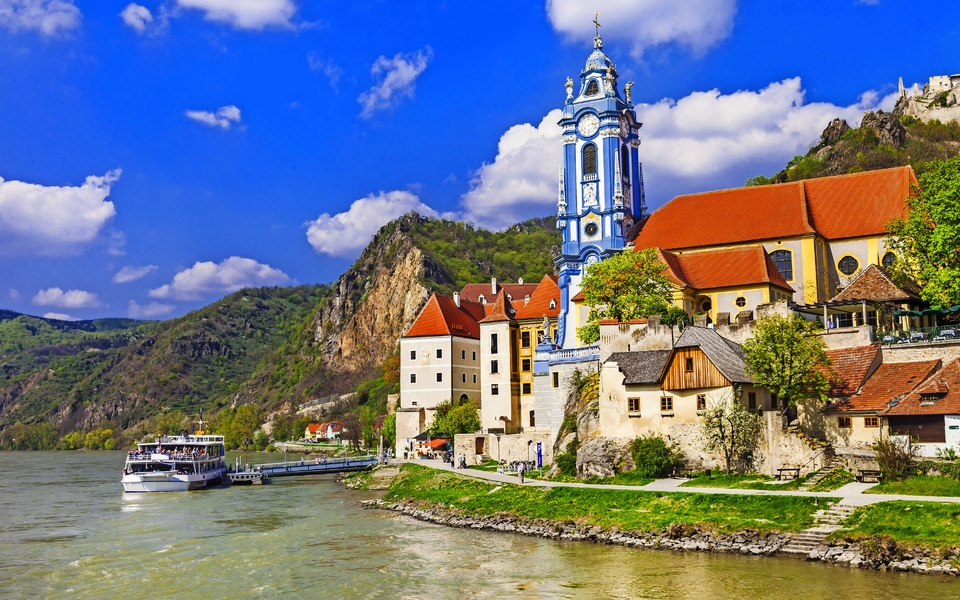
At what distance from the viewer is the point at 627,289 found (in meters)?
53.7

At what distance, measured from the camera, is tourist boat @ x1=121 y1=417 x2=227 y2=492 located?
66.5 meters

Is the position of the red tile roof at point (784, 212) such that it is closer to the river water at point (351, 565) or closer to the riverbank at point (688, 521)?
the riverbank at point (688, 521)

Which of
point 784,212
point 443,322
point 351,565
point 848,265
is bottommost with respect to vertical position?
point 351,565

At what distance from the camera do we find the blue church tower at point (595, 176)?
210 feet

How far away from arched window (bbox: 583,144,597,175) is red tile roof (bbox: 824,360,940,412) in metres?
28.1

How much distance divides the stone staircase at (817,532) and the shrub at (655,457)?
10.2 meters

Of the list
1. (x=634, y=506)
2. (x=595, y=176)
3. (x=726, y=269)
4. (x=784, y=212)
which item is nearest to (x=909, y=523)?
(x=634, y=506)

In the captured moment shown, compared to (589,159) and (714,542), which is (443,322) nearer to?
(589,159)

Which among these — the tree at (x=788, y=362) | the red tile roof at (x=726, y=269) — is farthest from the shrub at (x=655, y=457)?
the red tile roof at (x=726, y=269)

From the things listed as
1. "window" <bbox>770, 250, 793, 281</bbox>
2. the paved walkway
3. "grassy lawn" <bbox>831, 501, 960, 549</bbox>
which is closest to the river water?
"grassy lawn" <bbox>831, 501, 960, 549</bbox>

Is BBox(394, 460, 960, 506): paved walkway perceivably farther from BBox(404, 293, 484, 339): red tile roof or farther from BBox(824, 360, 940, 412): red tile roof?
BBox(404, 293, 484, 339): red tile roof

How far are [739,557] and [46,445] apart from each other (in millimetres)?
190059

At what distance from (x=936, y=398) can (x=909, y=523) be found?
937cm

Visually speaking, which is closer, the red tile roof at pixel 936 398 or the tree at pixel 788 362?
the red tile roof at pixel 936 398
